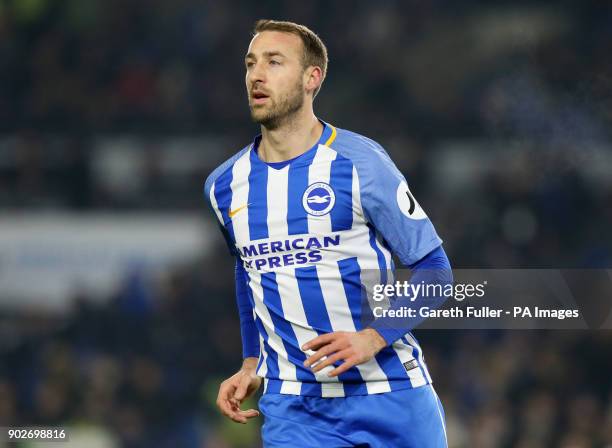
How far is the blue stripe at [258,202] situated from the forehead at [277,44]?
0.38 metres

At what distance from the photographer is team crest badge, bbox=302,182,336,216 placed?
3506mm

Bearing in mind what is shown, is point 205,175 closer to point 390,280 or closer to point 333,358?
point 390,280

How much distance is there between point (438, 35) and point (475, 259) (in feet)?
8.47

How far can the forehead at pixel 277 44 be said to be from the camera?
3.61 metres

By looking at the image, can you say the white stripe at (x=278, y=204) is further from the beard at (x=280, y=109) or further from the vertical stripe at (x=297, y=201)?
the beard at (x=280, y=109)

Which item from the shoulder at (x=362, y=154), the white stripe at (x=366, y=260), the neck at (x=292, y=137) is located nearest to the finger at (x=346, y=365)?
the white stripe at (x=366, y=260)

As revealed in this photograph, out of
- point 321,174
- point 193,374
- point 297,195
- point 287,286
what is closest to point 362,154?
point 321,174

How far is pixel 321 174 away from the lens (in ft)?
11.6

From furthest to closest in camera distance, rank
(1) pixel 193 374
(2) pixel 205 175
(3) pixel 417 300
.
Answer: (2) pixel 205 175 → (1) pixel 193 374 → (3) pixel 417 300

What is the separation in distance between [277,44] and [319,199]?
1.77ft

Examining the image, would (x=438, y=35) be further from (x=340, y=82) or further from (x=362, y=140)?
(x=362, y=140)

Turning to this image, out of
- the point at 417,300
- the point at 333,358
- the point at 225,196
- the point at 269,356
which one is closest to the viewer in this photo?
the point at 333,358

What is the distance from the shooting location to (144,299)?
9.23 m

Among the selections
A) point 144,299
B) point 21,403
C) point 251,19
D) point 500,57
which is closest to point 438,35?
point 500,57
